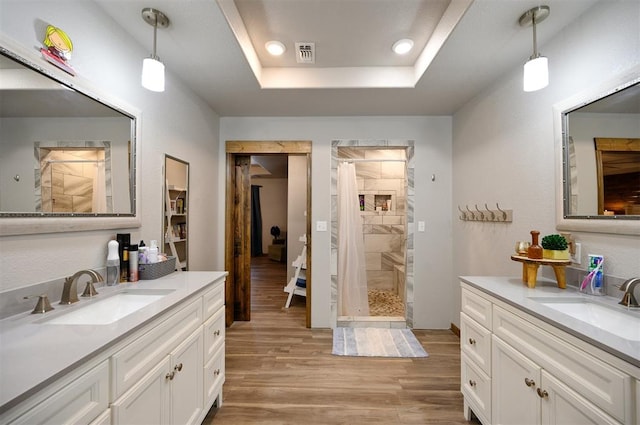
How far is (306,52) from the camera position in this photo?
212cm

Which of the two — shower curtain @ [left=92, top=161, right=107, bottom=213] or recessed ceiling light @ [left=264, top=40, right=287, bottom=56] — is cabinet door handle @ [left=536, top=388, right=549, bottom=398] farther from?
recessed ceiling light @ [left=264, top=40, right=287, bottom=56]

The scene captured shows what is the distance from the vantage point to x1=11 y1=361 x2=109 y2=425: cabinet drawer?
67 centimetres

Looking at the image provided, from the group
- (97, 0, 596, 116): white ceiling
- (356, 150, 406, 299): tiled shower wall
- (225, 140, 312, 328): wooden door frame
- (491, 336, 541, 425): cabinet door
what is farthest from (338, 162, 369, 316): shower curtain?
(491, 336, 541, 425): cabinet door

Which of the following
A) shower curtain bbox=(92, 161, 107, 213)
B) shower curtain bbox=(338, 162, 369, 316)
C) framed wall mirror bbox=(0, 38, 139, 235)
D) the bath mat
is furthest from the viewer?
shower curtain bbox=(338, 162, 369, 316)

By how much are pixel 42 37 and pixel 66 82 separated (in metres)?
0.17

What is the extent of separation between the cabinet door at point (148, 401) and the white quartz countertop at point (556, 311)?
159cm

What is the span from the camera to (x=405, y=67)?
7.69ft

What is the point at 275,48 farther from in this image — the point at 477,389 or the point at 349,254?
the point at 477,389

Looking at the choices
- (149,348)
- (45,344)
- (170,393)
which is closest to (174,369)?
(170,393)

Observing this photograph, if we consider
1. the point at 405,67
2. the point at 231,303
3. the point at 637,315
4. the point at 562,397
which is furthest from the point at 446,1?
the point at 231,303

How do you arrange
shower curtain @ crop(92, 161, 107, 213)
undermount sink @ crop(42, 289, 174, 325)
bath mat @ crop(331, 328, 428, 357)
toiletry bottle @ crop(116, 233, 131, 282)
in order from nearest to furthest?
undermount sink @ crop(42, 289, 174, 325), shower curtain @ crop(92, 161, 107, 213), toiletry bottle @ crop(116, 233, 131, 282), bath mat @ crop(331, 328, 428, 357)

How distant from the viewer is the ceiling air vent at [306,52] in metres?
2.04

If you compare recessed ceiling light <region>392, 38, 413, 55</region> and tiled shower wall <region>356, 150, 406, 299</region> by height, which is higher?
recessed ceiling light <region>392, 38, 413, 55</region>

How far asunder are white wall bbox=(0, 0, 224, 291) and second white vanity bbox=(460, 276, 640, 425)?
212 centimetres
